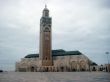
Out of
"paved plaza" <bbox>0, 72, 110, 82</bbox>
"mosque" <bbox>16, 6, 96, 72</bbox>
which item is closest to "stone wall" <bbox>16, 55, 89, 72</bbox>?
"mosque" <bbox>16, 6, 96, 72</bbox>

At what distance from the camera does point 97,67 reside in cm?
19825

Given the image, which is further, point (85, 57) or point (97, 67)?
point (97, 67)

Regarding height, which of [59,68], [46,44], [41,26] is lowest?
[59,68]

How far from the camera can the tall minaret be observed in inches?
7303

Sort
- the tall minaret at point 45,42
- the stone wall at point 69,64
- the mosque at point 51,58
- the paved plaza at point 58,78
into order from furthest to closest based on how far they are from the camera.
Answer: the tall minaret at point 45,42 < the mosque at point 51,58 < the stone wall at point 69,64 < the paved plaza at point 58,78

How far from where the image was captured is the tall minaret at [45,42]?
609 feet

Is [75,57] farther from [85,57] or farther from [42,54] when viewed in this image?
[42,54]

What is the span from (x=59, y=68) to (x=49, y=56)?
39.7 feet

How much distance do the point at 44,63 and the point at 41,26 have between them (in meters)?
26.5

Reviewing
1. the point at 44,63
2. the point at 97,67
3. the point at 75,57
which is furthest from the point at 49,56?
the point at 97,67

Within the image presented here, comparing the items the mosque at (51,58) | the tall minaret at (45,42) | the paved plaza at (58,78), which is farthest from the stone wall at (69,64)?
the paved plaza at (58,78)

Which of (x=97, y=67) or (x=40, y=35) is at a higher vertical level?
(x=40, y=35)

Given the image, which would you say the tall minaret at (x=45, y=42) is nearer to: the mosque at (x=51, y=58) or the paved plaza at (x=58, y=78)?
the mosque at (x=51, y=58)

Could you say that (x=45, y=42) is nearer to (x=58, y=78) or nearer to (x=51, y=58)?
(x=51, y=58)
